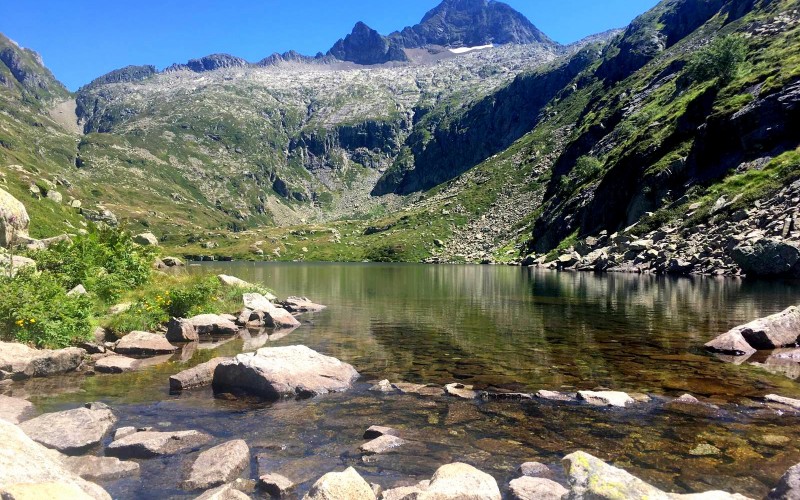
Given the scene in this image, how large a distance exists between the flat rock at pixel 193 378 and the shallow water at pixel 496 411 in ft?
3.08

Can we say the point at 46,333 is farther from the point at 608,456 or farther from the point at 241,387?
the point at 608,456

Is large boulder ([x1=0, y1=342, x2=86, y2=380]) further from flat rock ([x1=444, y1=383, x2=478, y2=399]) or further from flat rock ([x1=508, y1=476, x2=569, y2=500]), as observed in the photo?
flat rock ([x1=508, y1=476, x2=569, y2=500])

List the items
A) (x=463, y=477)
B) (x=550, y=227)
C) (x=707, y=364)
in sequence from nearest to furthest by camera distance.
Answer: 1. (x=463, y=477)
2. (x=707, y=364)
3. (x=550, y=227)

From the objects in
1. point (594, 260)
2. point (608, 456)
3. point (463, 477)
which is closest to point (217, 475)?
point (463, 477)

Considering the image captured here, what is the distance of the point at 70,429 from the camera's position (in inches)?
466

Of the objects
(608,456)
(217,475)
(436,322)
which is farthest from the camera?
(436,322)

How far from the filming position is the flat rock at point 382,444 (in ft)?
38.3

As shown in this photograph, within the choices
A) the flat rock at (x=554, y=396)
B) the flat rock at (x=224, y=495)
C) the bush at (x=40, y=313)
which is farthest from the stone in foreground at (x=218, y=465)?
the bush at (x=40, y=313)

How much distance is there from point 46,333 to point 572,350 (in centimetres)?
2509

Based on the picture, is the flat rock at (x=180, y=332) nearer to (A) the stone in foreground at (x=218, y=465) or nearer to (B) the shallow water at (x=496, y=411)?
(B) the shallow water at (x=496, y=411)

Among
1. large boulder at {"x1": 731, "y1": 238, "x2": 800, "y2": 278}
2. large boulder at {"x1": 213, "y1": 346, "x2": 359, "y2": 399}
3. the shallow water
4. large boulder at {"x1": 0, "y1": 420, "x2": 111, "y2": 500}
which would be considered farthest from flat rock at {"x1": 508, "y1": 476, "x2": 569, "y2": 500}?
large boulder at {"x1": 731, "y1": 238, "x2": 800, "y2": 278}

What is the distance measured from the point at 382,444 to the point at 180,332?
19409mm

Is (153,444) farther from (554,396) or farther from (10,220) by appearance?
(10,220)

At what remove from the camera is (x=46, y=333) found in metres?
20.8
